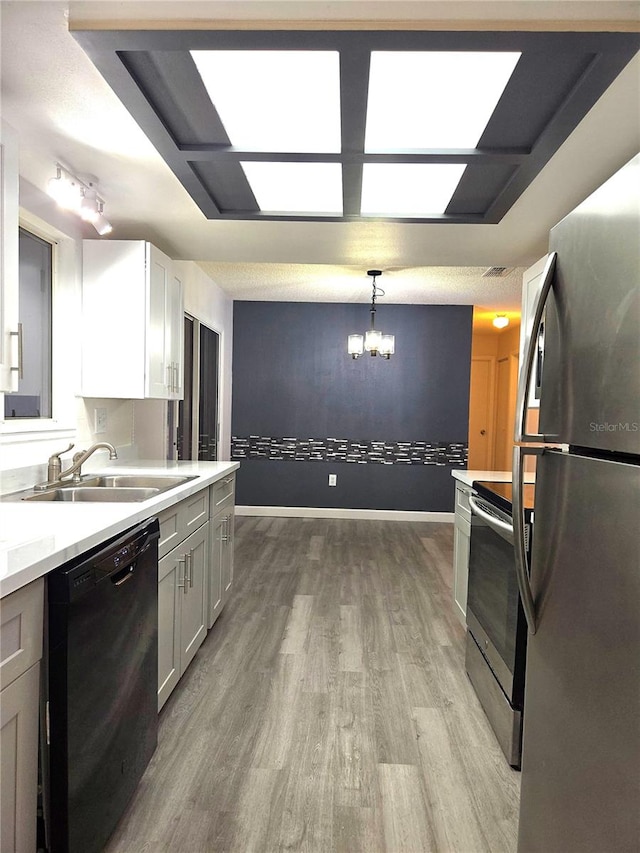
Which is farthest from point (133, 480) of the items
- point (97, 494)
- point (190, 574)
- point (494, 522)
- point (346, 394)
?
point (346, 394)

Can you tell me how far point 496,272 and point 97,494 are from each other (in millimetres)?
3755

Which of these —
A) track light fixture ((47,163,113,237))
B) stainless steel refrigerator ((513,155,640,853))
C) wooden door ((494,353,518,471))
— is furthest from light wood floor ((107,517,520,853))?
wooden door ((494,353,518,471))

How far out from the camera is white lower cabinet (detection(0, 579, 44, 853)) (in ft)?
3.73

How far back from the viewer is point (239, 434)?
259 inches

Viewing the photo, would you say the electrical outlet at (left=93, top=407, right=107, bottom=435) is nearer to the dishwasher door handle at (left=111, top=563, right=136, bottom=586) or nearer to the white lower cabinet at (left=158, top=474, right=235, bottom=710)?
the white lower cabinet at (left=158, top=474, right=235, bottom=710)

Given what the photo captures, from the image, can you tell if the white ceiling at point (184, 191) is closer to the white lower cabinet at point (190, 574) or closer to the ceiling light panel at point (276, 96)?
the ceiling light panel at point (276, 96)

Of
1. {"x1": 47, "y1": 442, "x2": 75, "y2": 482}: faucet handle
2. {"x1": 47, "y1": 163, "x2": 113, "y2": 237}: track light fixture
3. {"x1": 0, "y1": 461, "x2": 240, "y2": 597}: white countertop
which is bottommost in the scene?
{"x1": 0, "y1": 461, "x2": 240, "y2": 597}: white countertop

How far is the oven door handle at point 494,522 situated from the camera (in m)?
1.96

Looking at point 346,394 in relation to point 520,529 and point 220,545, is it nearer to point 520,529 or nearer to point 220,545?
point 220,545

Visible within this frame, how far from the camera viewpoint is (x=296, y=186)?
7.51 feet

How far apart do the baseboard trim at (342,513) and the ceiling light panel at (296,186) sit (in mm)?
4462

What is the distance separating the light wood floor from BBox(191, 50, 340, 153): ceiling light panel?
2.14 metres

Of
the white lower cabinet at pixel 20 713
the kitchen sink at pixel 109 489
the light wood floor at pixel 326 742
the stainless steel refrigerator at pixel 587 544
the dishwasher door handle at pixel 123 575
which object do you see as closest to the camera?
the stainless steel refrigerator at pixel 587 544

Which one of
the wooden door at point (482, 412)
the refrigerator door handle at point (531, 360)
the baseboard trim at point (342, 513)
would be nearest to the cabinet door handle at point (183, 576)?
the refrigerator door handle at point (531, 360)
